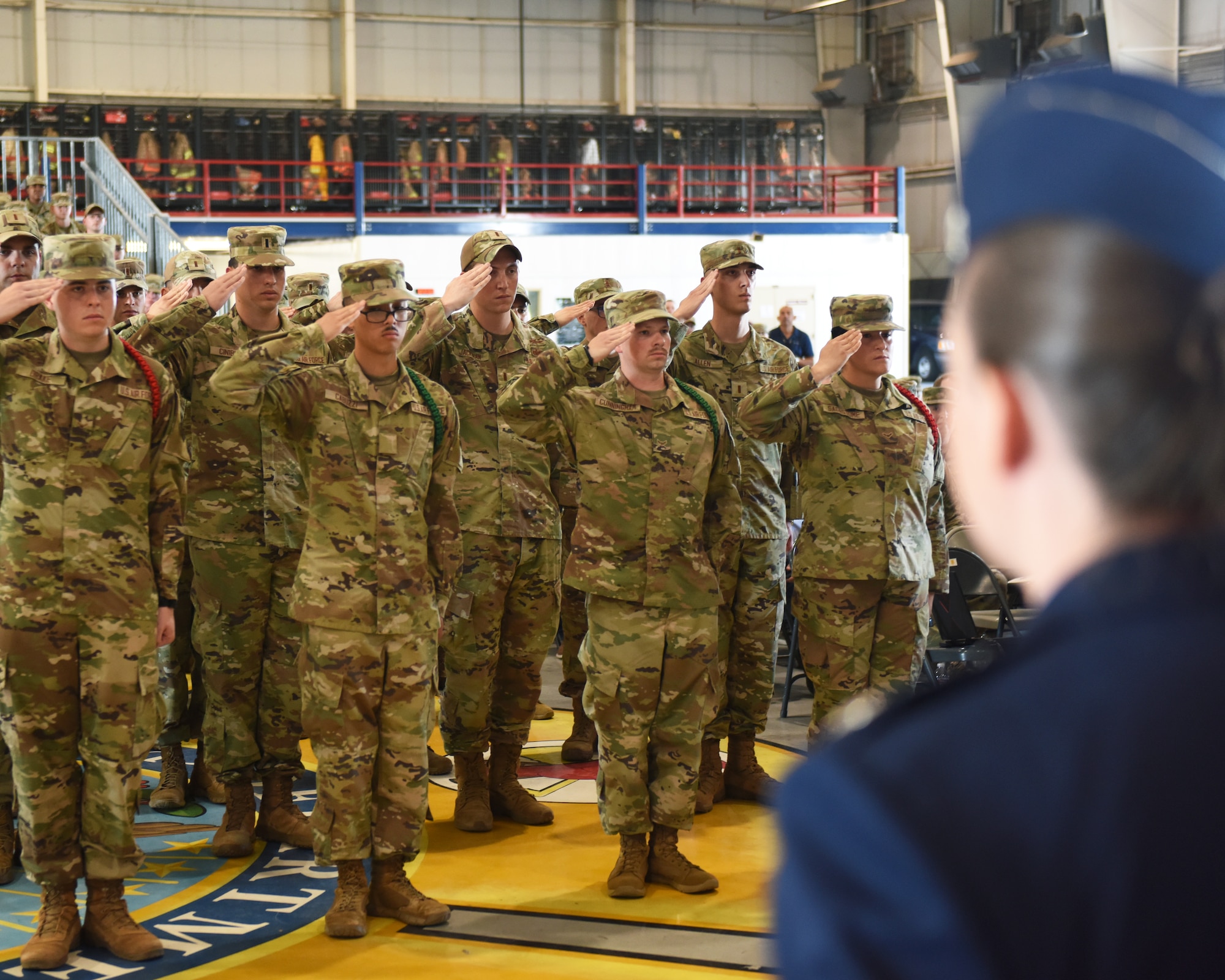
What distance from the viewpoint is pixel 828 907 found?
642 millimetres

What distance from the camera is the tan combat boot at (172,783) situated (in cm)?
534

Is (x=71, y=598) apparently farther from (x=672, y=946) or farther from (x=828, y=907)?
(x=828, y=907)

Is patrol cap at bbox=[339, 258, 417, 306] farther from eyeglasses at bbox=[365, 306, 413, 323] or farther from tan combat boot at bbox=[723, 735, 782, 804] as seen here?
tan combat boot at bbox=[723, 735, 782, 804]

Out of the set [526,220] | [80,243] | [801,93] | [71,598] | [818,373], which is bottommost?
[71,598]

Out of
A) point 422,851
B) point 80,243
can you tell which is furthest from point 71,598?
point 422,851

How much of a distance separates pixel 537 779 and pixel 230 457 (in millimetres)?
1937

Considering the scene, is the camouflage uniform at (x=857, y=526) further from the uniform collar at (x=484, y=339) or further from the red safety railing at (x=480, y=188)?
the red safety railing at (x=480, y=188)

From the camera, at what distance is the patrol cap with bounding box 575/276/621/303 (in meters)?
6.29

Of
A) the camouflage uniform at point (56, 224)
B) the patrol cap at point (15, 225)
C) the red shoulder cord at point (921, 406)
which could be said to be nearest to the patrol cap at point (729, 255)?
the red shoulder cord at point (921, 406)

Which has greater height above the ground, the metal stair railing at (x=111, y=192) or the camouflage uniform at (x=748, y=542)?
the metal stair railing at (x=111, y=192)

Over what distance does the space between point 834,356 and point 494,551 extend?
4.98ft

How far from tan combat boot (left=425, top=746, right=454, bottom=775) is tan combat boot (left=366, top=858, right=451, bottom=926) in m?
1.67

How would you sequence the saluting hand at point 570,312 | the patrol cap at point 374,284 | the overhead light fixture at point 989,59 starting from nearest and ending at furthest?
the patrol cap at point 374,284 < the saluting hand at point 570,312 < the overhead light fixture at point 989,59

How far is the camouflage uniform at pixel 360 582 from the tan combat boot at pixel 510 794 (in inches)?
42.8
